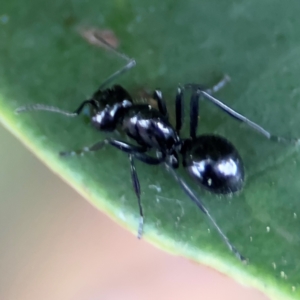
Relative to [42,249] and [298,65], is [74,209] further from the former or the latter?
[298,65]

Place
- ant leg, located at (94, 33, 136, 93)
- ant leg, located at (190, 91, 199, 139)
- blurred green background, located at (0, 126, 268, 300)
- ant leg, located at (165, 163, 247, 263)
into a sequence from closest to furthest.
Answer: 1. ant leg, located at (165, 163, 247, 263)
2. ant leg, located at (94, 33, 136, 93)
3. ant leg, located at (190, 91, 199, 139)
4. blurred green background, located at (0, 126, 268, 300)

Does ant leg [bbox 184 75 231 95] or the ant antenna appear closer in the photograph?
the ant antenna

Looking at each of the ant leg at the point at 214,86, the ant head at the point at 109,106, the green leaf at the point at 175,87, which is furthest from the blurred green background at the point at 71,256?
the ant leg at the point at 214,86

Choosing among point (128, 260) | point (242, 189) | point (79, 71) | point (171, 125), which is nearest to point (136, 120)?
point (171, 125)

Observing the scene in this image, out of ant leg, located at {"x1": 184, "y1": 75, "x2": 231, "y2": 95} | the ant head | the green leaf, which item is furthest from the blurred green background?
ant leg, located at {"x1": 184, "y1": 75, "x2": 231, "y2": 95}

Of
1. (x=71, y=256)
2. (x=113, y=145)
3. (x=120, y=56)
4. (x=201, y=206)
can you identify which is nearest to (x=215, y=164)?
(x=201, y=206)

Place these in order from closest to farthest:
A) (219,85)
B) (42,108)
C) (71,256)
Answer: (42,108), (219,85), (71,256)

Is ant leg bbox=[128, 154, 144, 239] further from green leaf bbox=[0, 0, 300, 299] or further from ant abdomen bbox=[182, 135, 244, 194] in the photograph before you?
ant abdomen bbox=[182, 135, 244, 194]

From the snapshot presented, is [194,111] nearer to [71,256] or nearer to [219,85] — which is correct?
[219,85]
